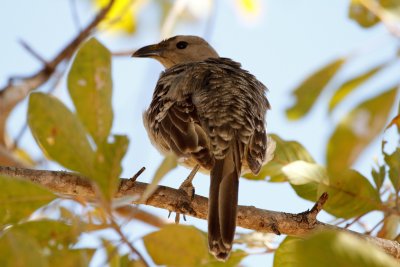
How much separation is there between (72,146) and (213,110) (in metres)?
2.82

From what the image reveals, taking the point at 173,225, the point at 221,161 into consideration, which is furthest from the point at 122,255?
the point at 221,161

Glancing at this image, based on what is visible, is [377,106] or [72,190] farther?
[72,190]

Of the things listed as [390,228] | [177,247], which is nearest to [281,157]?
[390,228]

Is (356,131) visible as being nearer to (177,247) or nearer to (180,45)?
(177,247)

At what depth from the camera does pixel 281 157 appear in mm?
4547

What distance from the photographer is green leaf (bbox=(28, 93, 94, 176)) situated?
2098mm

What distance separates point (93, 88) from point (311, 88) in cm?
75

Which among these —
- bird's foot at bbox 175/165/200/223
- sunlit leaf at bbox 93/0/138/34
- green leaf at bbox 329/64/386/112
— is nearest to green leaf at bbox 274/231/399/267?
green leaf at bbox 329/64/386/112

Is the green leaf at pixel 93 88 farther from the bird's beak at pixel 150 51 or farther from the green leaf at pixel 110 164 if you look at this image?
the bird's beak at pixel 150 51

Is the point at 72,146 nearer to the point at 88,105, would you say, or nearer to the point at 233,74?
the point at 88,105

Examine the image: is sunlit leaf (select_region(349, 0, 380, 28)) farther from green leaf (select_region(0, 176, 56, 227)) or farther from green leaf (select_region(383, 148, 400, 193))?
green leaf (select_region(0, 176, 56, 227))

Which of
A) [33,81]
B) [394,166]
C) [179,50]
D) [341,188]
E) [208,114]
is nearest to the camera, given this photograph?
[394,166]

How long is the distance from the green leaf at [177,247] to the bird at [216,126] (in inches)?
55.8

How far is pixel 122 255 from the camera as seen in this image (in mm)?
3045
